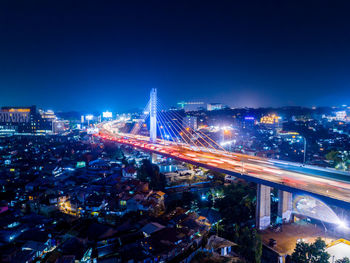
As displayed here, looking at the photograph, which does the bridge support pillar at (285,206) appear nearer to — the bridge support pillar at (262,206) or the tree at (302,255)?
the bridge support pillar at (262,206)

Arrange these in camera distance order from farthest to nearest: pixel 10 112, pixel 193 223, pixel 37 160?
pixel 10 112 < pixel 37 160 < pixel 193 223

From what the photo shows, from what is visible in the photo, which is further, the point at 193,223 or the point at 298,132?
the point at 298,132

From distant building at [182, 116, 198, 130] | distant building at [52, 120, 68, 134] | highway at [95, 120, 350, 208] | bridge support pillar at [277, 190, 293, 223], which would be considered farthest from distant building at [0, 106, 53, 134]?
bridge support pillar at [277, 190, 293, 223]

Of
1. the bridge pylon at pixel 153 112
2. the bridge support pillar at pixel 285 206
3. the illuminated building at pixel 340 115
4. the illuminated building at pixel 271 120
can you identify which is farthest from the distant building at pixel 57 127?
the illuminated building at pixel 340 115

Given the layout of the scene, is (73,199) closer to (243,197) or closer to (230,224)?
(230,224)

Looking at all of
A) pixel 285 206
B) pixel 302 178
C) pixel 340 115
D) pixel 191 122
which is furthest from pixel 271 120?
pixel 302 178

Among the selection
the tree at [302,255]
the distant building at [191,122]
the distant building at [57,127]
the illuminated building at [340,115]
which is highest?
the illuminated building at [340,115]

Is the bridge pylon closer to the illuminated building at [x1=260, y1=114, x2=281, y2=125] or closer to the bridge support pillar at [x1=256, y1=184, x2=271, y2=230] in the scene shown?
the bridge support pillar at [x1=256, y1=184, x2=271, y2=230]

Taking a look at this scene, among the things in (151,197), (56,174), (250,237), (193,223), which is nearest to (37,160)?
(56,174)
